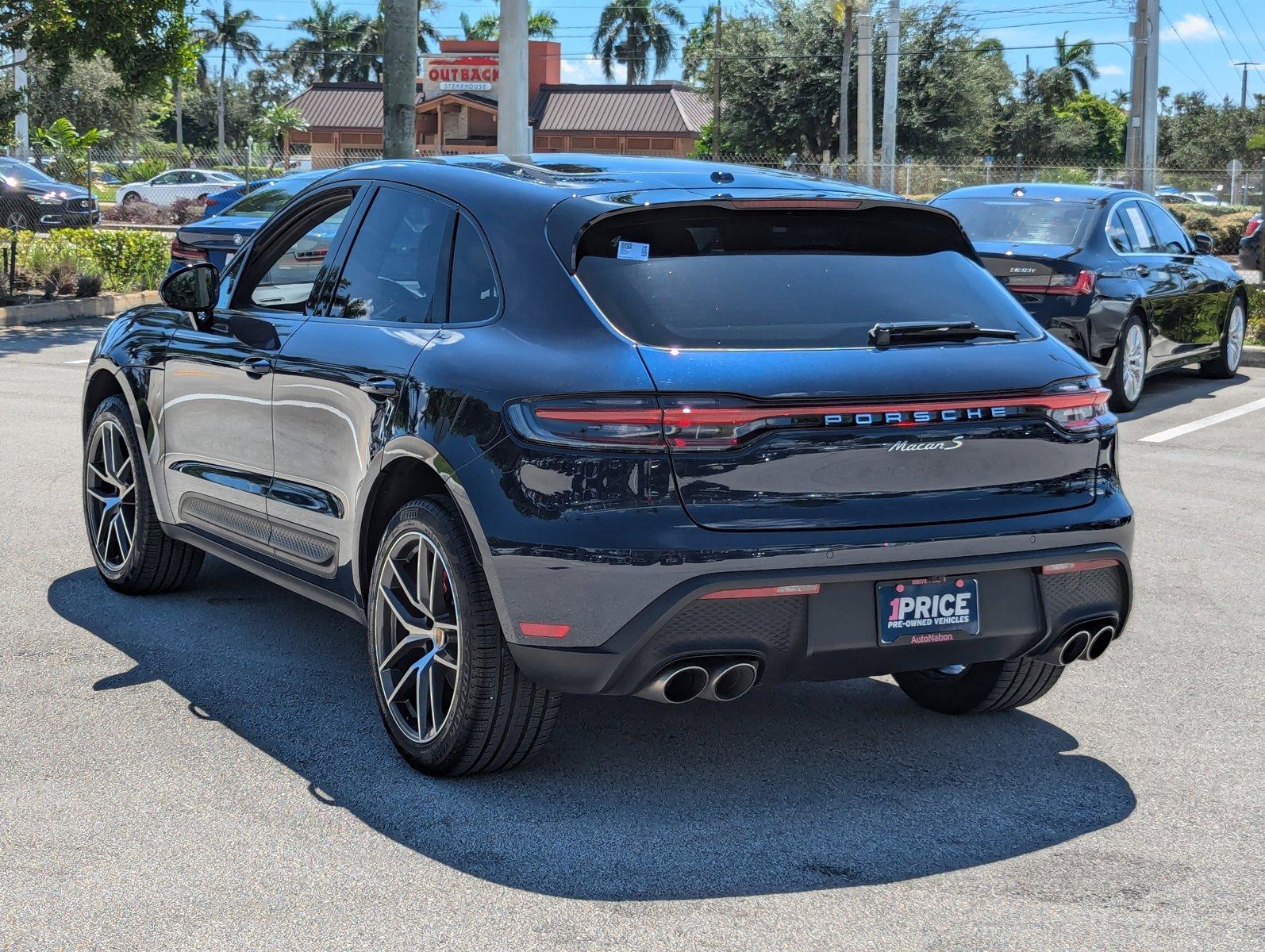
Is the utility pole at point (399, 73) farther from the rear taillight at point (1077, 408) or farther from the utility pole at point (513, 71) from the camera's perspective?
the rear taillight at point (1077, 408)

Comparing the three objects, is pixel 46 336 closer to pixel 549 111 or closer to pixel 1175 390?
pixel 1175 390

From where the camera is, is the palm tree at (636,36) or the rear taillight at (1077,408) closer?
the rear taillight at (1077,408)

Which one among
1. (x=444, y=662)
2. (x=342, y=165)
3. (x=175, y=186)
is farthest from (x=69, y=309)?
(x=175, y=186)

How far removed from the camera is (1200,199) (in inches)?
2345

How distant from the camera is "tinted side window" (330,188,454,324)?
466 cm

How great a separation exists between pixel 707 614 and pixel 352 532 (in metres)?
1.32

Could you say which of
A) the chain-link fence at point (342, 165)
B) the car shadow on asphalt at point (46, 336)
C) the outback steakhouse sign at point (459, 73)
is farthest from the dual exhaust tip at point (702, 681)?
the outback steakhouse sign at point (459, 73)

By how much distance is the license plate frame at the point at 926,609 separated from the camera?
13.2 ft

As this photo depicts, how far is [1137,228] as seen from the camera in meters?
12.9

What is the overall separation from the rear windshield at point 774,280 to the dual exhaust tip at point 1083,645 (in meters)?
0.83

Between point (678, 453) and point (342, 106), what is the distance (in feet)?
258

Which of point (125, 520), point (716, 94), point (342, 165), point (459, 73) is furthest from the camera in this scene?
point (459, 73)

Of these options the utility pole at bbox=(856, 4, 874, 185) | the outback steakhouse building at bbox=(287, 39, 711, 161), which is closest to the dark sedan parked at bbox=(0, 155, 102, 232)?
the utility pole at bbox=(856, 4, 874, 185)

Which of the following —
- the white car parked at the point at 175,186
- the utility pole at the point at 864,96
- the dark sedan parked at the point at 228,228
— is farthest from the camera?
the white car parked at the point at 175,186
